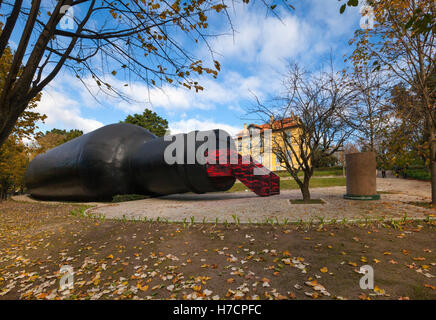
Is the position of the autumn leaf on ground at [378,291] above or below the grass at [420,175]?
below

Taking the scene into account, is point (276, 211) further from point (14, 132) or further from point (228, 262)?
point (14, 132)

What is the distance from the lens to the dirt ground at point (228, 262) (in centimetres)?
321

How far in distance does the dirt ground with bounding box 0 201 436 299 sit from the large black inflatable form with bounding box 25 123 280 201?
20.0ft

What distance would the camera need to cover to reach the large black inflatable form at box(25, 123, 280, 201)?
480 inches

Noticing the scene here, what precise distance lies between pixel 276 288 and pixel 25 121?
14.1 meters

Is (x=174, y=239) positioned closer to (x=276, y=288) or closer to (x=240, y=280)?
(x=240, y=280)

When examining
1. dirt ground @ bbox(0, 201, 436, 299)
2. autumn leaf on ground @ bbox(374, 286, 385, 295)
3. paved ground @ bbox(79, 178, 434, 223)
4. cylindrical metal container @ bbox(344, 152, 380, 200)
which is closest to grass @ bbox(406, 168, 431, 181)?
paved ground @ bbox(79, 178, 434, 223)

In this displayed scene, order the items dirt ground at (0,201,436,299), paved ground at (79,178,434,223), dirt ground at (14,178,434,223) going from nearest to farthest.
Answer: dirt ground at (0,201,436,299) → dirt ground at (14,178,434,223) → paved ground at (79,178,434,223)

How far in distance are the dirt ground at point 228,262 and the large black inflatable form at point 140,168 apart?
6110 mm

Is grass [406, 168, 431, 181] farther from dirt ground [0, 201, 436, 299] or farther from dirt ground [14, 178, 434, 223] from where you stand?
dirt ground [0, 201, 436, 299]

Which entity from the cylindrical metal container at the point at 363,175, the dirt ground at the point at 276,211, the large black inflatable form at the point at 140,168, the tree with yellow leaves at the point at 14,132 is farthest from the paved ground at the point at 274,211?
the tree with yellow leaves at the point at 14,132

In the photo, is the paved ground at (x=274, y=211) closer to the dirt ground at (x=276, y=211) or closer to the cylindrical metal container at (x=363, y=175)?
the dirt ground at (x=276, y=211)

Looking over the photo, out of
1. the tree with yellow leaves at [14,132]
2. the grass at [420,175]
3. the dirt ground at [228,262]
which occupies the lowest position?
the dirt ground at [228,262]

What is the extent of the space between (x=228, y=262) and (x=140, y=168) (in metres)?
10.3
